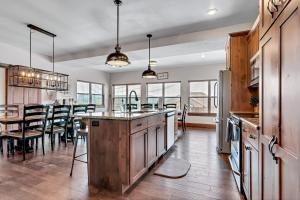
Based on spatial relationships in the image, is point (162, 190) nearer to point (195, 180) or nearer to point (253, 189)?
point (195, 180)

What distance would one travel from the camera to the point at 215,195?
210 cm

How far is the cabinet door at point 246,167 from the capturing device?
1.79m

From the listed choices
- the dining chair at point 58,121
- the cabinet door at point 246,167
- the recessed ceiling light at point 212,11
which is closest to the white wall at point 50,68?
the dining chair at point 58,121

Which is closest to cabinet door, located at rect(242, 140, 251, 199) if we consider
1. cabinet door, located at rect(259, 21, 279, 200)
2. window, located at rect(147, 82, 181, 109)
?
cabinet door, located at rect(259, 21, 279, 200)

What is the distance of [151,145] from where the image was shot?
2.75 metres

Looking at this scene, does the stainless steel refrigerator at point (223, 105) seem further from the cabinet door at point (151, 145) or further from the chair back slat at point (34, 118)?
the chair back slat at point (34, 118)

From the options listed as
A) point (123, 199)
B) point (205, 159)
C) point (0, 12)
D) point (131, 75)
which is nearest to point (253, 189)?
point (123, 199)

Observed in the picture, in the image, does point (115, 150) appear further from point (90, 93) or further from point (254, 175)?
point (90, 93)

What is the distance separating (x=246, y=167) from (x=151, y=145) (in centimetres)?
133

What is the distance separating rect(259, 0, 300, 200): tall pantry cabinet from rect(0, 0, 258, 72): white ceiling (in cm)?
193

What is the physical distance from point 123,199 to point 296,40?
209cm

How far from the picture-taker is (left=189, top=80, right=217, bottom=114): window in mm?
7336

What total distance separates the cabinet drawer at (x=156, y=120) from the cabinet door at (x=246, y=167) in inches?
50.7

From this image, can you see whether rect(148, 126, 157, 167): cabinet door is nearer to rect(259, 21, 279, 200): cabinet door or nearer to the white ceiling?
rect(259, 21, 279, 200): cabinet door
